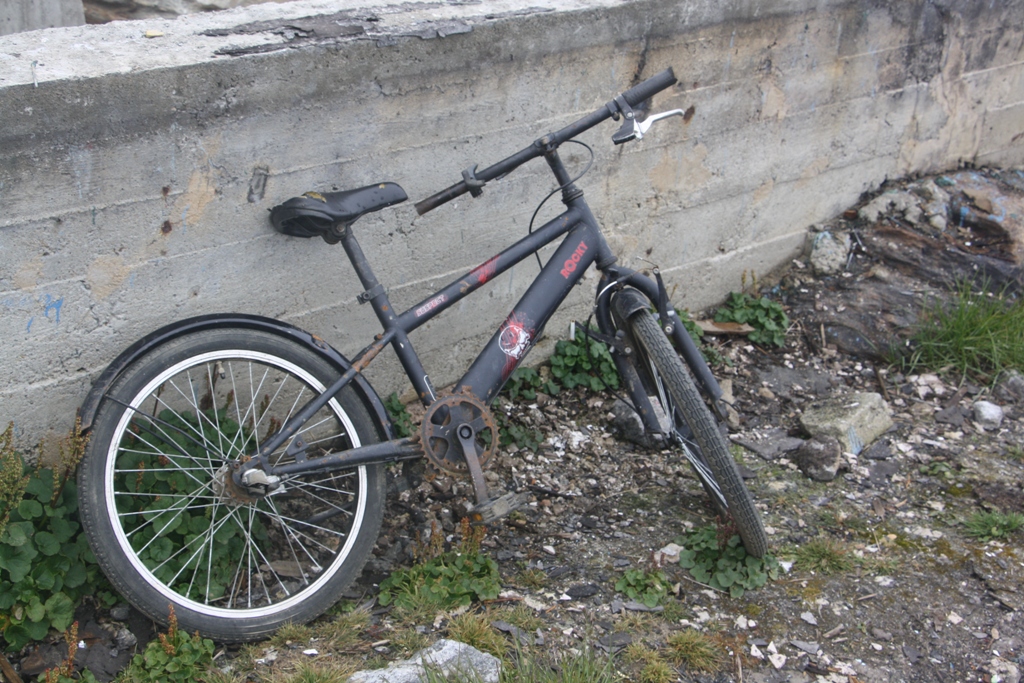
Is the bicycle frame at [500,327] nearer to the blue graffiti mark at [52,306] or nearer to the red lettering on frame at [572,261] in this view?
the red lettering on frame at [572,261]

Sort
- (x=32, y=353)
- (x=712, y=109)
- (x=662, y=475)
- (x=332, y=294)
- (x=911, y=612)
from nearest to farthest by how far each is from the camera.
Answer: (x=32, y=353) < (x=911, y=612) < (x=332, y=294) < (x=662, y=475) < (x=712, y=109)

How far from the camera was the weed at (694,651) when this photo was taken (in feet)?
9.10

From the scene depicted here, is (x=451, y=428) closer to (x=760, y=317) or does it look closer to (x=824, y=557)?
(x=824, y=557)

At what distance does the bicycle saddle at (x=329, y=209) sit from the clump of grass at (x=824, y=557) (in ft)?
6.47

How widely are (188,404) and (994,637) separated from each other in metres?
2.90

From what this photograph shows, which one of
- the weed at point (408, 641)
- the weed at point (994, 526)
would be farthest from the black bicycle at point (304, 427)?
the weed at point (994, 526)

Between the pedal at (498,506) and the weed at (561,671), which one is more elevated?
the pedal at (498,506)

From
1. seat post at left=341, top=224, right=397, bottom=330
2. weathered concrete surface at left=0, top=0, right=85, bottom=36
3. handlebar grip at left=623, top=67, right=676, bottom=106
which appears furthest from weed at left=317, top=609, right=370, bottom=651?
weathered concrete surface at left=0, top=0, right=85, bottom=36

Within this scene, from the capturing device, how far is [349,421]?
9.57 ft

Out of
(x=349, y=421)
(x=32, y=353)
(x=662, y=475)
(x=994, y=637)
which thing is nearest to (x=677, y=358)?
(x=662, y=475)

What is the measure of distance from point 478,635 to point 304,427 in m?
0.88

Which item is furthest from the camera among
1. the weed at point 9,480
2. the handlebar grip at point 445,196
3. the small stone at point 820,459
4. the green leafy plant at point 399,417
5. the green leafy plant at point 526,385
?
the green leafy plant at point 526,385

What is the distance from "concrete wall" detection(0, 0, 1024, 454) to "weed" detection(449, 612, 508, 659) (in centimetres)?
117

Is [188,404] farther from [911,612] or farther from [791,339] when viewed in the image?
[791,339]
